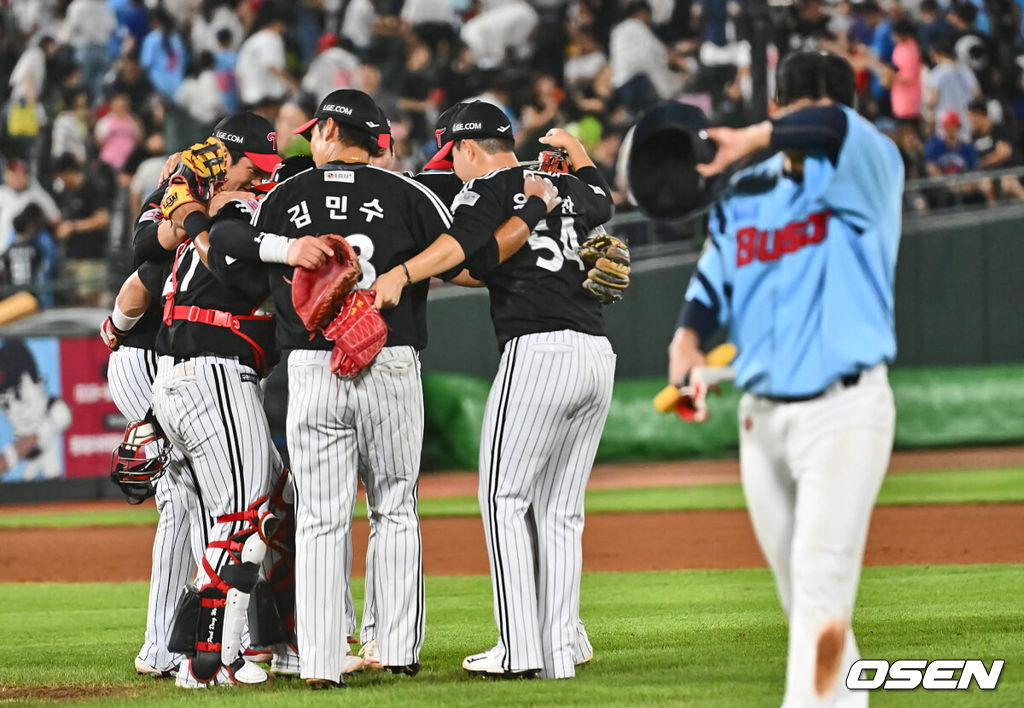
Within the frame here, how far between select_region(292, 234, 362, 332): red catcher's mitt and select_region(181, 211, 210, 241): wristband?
613mm

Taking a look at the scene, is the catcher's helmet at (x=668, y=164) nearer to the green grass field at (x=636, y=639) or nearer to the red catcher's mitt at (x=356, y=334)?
the red catcher's mitt at (x=356, y=334)

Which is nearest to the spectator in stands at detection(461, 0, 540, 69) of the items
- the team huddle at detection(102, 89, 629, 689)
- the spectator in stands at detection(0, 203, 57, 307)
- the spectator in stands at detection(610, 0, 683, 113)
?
the spectator in stands at detection(610, 0, 683, 113)

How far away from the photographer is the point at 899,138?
1794 centimetres

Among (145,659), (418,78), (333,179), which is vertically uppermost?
(418,78)

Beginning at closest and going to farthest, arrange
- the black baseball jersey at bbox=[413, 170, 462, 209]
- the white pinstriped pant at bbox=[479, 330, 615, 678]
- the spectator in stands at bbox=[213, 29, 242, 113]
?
the white pinstriped pant at bbox=[479, 330, 615, 678], the black baseball jersey at bbox=[413, 170, 462, 209], the spectator in stands at bbox=[213, 29, 242, 113]

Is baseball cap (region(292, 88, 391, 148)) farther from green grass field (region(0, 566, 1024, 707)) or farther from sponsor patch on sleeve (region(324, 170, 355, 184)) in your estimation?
green grass field (region(0, 566, 1024, 707))

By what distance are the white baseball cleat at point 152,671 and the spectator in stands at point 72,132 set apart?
13586 millimetres

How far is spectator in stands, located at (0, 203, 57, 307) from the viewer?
56.8ft

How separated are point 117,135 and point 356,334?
559 inches

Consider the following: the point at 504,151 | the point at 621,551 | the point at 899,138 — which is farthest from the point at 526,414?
the point at 899,138

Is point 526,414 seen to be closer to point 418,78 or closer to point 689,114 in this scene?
point 689,114

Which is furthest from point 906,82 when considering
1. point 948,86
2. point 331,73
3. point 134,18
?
point 134,18

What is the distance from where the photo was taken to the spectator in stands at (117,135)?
1861cm

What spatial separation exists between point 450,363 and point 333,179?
12128 millimetres
